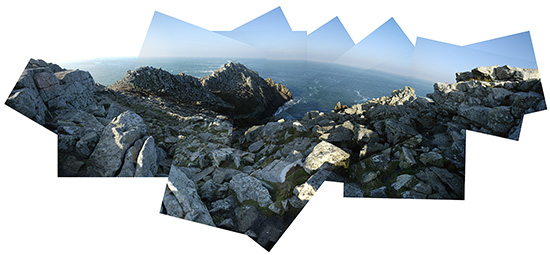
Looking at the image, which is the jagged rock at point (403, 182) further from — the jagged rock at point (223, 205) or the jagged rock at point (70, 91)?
the jagged rock at point (70, 91)

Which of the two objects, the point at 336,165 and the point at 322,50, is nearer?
the point at 336,165

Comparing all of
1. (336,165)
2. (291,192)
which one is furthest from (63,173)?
(336,165)

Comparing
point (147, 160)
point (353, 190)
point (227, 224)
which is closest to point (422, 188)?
point (353, 190)

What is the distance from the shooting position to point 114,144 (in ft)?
13.6

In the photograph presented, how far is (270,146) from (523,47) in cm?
478

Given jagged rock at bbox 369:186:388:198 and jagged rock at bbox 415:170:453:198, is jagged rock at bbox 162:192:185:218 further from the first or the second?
jagged rock at bbox 415:170:453:198

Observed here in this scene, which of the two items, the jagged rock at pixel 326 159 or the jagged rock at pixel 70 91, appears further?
the jagged rock at pixel 70 91

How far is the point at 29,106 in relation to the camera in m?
3.80

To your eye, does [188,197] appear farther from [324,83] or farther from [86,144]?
[324,83]

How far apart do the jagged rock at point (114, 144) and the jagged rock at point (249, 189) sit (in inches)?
95.2

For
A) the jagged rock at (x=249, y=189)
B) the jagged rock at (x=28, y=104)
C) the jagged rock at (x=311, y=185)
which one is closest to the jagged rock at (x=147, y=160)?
the jagged rock at (x=249, y=189)

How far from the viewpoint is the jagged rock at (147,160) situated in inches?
157

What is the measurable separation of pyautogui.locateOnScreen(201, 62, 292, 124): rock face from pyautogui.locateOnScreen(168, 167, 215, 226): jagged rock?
1521mm

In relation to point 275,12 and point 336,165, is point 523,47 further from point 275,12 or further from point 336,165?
point 275,12
